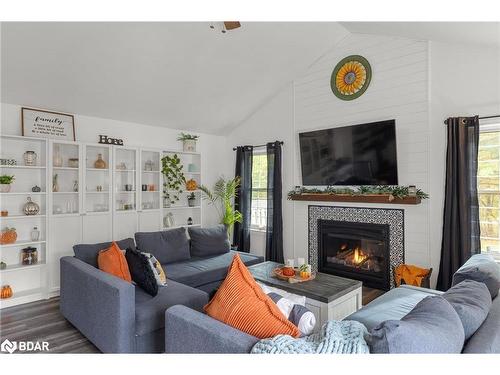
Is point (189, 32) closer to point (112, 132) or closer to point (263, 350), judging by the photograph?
point (112, 132)

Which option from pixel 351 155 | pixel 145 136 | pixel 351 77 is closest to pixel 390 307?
pixel 351 155

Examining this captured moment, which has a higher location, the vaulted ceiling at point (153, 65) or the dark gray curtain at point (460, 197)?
the vaulted ceiling at point (153, 65)

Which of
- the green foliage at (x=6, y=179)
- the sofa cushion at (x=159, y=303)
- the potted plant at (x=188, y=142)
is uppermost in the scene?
the potted plant at (x=188, y=142)

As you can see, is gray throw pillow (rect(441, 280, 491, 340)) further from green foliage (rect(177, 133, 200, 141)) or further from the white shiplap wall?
green foliage (rect(177, 133, 200, 141))

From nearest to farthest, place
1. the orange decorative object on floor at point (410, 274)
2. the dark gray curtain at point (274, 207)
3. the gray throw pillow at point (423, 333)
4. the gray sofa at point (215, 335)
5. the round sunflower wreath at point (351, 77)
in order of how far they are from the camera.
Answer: the gray throw pillow at point (423, 333) < the gray sofa at point (215, 335) < the orange decorative object on floor at point (410, 274) < the round sunflower wreath at point (351, 77) < the dark gray curtain at point (274, 207)

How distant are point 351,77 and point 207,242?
3047 mm

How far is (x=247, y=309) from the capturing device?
1567 mm

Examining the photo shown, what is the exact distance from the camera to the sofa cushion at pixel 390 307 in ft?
7.10

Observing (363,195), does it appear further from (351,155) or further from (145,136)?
(145,136)

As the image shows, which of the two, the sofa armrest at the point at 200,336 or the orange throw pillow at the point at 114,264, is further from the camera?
the orange throw pillow at the point at 114,264

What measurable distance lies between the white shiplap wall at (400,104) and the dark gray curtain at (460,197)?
11.0 inches

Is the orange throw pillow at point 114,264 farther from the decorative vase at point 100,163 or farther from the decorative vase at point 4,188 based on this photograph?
the decorative vase at point 100,163

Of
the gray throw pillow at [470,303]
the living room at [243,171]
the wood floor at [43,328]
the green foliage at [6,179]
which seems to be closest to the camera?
the gray throw pillow at [470,303]

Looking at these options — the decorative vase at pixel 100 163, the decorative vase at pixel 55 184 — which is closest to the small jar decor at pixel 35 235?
the decorative vase at pixel 55 184
